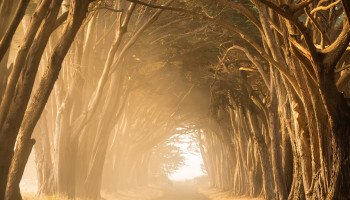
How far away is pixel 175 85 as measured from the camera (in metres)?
21.9

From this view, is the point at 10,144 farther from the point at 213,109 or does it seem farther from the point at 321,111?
the point at 213,109

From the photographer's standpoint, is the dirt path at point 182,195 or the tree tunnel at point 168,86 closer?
the tree tunnel at point 168,86

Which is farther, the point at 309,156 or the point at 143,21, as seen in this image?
the point at 143,21

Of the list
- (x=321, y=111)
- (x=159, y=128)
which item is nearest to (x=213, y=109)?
(x=321, y=111)

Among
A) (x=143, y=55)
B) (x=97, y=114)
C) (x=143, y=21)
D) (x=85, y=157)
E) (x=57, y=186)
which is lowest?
(x=57, y=186)

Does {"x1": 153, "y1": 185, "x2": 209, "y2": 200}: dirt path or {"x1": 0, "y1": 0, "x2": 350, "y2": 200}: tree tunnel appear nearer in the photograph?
{"x1": 0, "y1": 0, "x2": 350, "y2": 200}: tree tunnel

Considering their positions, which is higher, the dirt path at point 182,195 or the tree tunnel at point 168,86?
the tree tunnel at point 168,86

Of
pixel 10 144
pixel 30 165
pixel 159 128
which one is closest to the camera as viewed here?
pixel 10 144

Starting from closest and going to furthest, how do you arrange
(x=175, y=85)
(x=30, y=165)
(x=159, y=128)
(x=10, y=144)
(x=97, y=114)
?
(x=10, y=144), (x=97, y=114), (x=175, y=85), (x=159, y=128), (x=30, y=165)

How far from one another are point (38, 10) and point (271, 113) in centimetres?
718

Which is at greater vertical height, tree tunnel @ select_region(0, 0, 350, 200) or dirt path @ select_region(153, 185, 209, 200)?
tree tunnel @ select_region(0, 0, 350, 200)

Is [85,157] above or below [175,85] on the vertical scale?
below

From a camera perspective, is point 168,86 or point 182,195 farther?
point 182,195

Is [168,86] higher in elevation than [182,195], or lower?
higher
